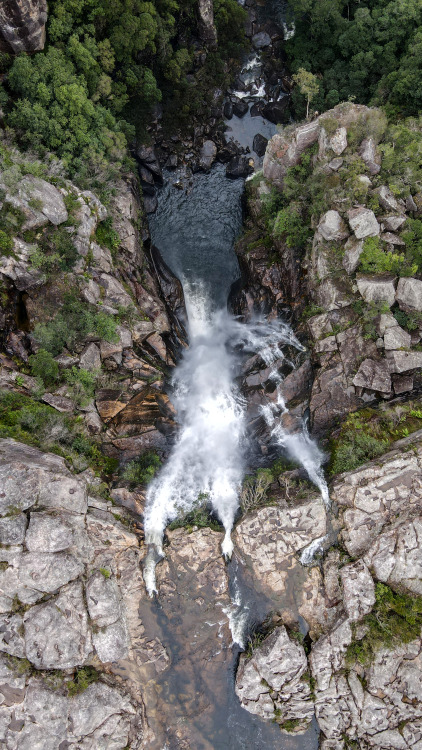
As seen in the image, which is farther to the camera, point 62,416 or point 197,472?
point 197,472

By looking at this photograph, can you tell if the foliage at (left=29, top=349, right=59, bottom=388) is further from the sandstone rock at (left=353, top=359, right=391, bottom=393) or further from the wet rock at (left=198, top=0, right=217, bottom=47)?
the wet rock at (left=198, top=0, right=217, bottom=47)

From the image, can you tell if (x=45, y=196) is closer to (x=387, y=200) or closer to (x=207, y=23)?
(x=387, y=200)

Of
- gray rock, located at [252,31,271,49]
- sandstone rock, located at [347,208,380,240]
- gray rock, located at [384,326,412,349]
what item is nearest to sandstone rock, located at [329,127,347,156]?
sandstone rock, located at [347,208,380,240]

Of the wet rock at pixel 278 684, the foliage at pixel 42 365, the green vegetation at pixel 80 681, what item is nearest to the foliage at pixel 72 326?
the foliage at pixel 42 365

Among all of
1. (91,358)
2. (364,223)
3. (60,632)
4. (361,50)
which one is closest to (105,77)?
(361,50)

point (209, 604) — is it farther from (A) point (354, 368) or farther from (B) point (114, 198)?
(B) point (114, 198)

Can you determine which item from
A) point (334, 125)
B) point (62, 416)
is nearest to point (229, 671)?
point (62, 416)
